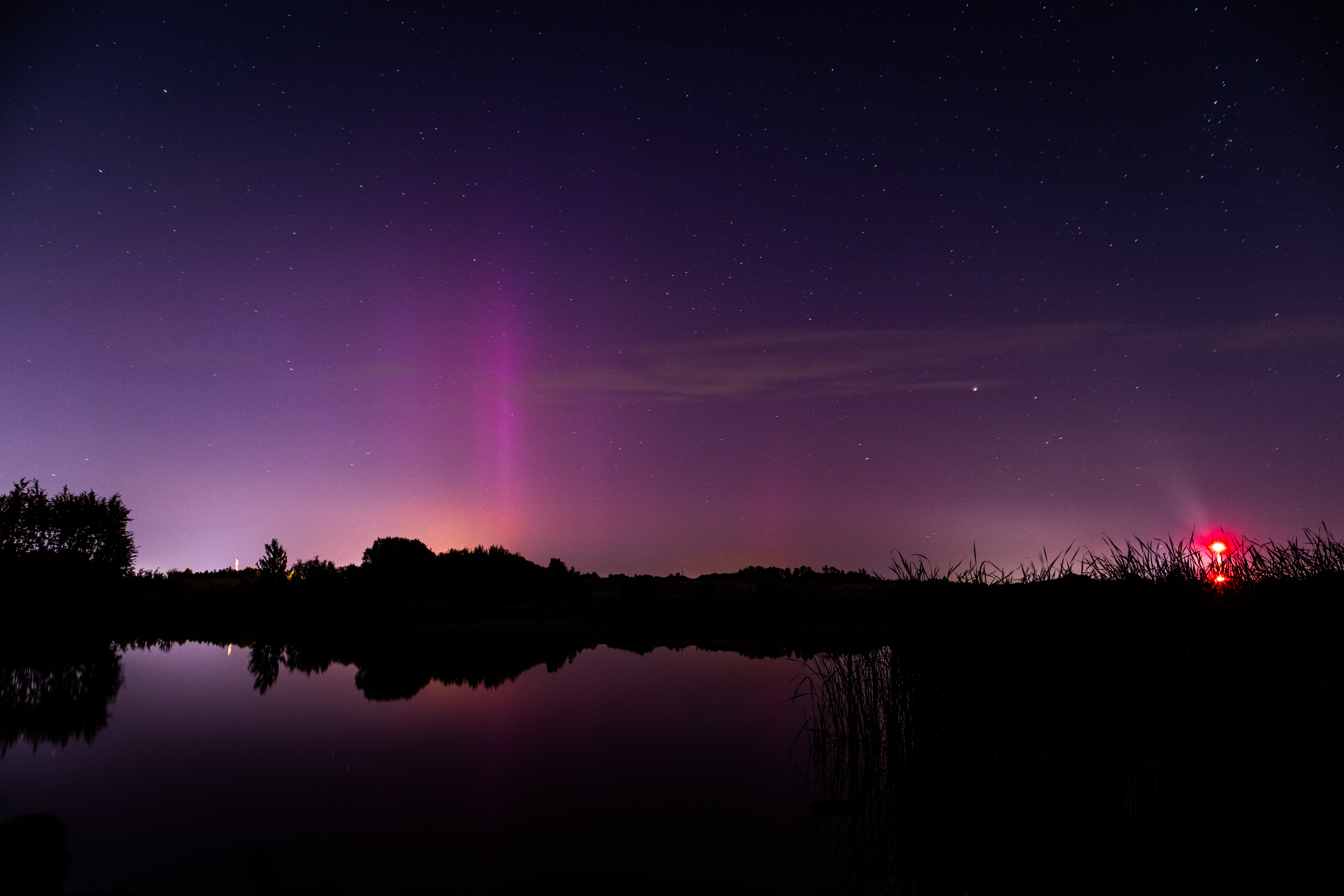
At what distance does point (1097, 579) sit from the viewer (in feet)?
42.3

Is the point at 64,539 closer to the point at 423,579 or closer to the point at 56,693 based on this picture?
the point at 423,579

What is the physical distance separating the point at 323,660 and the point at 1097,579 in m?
28.3

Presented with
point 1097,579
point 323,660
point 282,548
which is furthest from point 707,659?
point 282,548

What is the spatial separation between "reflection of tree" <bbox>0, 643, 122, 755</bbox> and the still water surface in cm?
55

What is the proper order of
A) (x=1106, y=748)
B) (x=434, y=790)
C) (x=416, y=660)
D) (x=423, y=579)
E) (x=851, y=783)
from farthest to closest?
(x=423, y=579), (x=416, y=660), (x=434, y=790), (x=851, y=783), (x=1106, y=748)

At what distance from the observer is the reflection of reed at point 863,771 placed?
36.8 feet

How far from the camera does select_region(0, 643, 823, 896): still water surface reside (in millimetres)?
10766

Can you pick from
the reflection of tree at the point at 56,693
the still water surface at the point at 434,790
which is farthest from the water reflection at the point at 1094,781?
the reflection of tree at the point at 56,693

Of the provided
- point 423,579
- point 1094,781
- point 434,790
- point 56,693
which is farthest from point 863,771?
point 423,579

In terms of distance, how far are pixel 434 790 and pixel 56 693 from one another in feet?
50.5

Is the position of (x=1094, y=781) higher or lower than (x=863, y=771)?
higher

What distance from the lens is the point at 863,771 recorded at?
1474 centimetres

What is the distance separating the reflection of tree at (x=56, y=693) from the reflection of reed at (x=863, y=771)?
15583 mm

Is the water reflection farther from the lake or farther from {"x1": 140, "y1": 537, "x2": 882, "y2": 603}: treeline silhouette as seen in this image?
{"x1": 140, "y1": 537, "x2": 882, "y2": 603}: treeline silhouette
